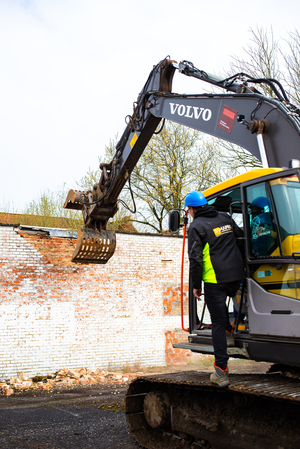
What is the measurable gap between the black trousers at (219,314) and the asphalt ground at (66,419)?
2018 mm

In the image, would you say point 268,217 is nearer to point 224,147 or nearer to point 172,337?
point 172,337

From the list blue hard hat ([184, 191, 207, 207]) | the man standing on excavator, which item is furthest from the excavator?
blue hard hat ([184, 191, 207, 207])

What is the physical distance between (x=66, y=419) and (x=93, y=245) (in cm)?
349

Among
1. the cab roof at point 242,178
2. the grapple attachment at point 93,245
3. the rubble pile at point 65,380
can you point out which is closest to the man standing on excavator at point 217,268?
the cab roof at point 242,178

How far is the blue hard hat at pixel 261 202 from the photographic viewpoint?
3557 mm

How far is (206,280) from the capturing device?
370 cm

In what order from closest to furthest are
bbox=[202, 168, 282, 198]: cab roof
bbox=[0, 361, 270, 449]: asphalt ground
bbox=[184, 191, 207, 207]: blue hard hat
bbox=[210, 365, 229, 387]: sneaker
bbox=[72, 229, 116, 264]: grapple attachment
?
bbox=[210, 365, 229, 387]: sneaker, bbox=[202, 168, 282, 198]: cab roof, bbox=[184, 191, 207, 207]: blue hard hat, bbox=[0, 361, 270, 449]: asphalt ground, bbox=[72, 229, 116, 264]: grapple attachment

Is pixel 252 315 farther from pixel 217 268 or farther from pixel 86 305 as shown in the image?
pixel 86 305

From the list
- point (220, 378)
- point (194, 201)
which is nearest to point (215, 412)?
point (220, 378)

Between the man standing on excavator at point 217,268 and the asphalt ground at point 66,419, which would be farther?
the asphalt ground at point 66,419

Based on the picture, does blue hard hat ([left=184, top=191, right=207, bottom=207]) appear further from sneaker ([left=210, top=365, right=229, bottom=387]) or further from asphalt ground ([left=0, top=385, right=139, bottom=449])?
asphalt ground ([left=0, top=385, right=139, bottom=449])

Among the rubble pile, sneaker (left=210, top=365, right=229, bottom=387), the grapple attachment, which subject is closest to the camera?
sneaker (left=210, top=365, right=229, bottom=387)

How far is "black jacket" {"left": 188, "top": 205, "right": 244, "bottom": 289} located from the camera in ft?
11.9

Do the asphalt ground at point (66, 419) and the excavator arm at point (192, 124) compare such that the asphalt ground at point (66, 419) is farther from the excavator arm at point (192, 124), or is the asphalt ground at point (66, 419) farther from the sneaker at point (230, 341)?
the excavator arm at point (192, 124)
